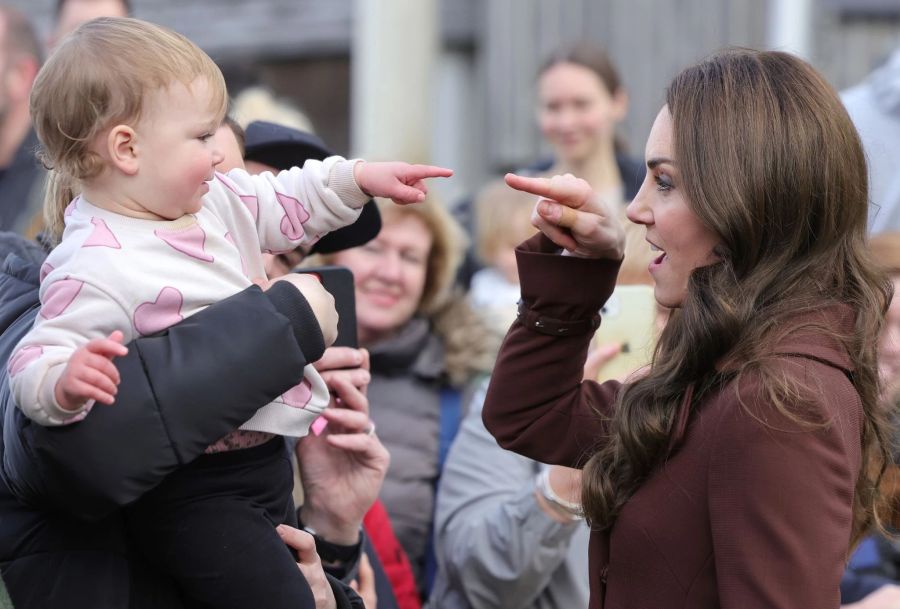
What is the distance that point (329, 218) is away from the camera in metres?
1.83

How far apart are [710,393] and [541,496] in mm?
899

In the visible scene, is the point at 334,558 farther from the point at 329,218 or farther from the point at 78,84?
the point at 78,84

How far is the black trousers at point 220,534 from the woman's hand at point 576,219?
57 centimetres

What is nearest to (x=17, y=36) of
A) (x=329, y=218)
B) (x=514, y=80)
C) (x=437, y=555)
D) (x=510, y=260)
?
(x=510, y=260)

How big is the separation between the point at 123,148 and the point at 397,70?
446 centimetres

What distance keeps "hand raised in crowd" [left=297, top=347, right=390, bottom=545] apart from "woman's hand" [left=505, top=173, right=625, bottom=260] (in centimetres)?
50

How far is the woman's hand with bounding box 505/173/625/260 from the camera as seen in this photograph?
1.90 m

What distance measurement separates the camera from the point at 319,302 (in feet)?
5.50

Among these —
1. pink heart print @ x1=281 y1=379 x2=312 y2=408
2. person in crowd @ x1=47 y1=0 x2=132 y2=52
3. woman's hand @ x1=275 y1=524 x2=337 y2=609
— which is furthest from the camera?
person in crowd @ x1=47 y1=0 x2=132 y2=52

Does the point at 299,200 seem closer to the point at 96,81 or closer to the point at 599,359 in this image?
the point at 96,81

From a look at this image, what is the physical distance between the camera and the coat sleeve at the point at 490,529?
8.49 feet

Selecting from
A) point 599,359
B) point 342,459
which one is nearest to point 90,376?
point 342,459

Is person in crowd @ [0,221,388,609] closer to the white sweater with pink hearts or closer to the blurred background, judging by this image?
the white sweater with pink hearts

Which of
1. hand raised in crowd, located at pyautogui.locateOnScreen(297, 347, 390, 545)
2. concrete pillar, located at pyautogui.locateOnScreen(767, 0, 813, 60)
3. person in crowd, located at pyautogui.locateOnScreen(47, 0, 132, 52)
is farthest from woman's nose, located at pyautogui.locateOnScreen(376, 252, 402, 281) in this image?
concrete pillar, located at pyautogui.locateOnScreen(767, 0, 813, 60)
